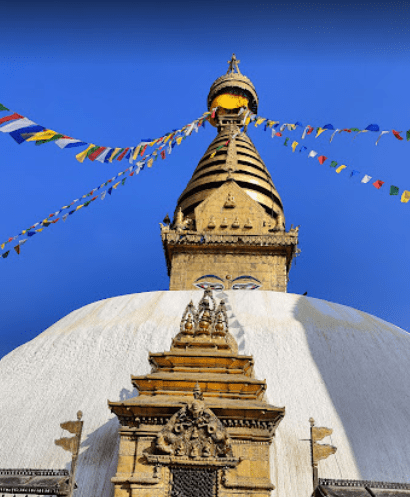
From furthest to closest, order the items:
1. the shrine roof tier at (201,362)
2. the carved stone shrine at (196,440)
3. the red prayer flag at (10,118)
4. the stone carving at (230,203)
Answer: the stone carving at (230,203)
the red prayer flag at (10,118)
the shrine roof tier at (201,362)
the carved stone shrine at (196,440)

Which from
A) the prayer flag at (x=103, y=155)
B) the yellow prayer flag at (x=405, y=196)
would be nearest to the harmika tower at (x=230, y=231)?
the yellow prayer flag at (x=405, y=196)

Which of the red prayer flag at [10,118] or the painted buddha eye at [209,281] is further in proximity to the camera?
the painted buddha eye at [209,281]

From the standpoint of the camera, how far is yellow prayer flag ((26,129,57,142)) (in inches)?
304

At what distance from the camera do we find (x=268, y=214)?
59.7 ft

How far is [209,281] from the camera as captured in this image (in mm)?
15750

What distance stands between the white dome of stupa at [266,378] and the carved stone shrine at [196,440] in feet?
5.80

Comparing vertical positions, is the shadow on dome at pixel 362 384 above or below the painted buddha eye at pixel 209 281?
below

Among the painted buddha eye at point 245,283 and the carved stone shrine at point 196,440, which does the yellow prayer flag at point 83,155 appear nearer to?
the carved stone shrine at point 196,440

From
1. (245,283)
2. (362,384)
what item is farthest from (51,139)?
(245,283)

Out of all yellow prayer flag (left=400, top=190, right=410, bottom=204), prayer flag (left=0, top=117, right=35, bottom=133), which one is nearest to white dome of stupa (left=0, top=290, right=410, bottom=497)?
yellow prayer flag (left=400, top=190, right=410, bottom=204)

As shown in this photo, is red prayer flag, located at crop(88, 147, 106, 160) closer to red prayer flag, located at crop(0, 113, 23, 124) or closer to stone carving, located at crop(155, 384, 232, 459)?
red prayer flag, located at crop(0, 113, 23, 124)

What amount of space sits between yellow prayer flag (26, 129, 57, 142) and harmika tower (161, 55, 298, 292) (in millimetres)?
8668

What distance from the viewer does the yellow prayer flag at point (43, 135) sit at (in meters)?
7.72

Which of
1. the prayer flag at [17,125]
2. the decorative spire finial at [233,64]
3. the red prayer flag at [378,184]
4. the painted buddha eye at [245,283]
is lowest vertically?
the prayer flag at [17,125]
